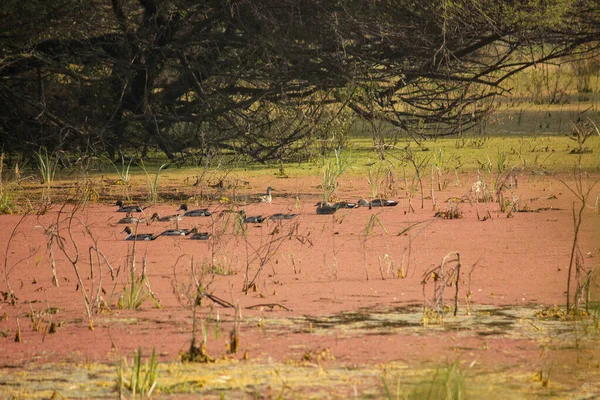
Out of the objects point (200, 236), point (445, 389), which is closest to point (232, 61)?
point (200, 236)

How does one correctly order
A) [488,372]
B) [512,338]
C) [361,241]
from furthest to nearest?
[361,241] < [512,338] < [488,372]

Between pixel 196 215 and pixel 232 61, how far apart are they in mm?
3492

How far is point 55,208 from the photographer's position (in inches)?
320

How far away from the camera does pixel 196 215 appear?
7590 mm

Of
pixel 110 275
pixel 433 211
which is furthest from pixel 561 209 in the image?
pixel 110 275

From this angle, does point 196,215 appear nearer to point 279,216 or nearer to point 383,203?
point 279,216

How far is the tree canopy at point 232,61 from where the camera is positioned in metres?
9.76

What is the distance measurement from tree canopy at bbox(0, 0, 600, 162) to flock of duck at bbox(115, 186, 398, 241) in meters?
2.01

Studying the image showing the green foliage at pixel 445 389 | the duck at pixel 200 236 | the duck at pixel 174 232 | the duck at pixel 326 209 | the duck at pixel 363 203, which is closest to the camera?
the green foliage at pixel 445 389

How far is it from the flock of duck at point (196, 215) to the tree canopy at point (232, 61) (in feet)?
6.58

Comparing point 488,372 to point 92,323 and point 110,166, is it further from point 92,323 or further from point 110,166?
point 110,166

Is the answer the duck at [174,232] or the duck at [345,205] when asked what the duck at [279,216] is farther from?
the duck at [345,205]

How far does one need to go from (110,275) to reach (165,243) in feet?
3.65

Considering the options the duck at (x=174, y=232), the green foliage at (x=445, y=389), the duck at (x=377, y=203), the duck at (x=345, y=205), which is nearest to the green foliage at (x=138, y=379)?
the green foliage at (x=445, y=389)
